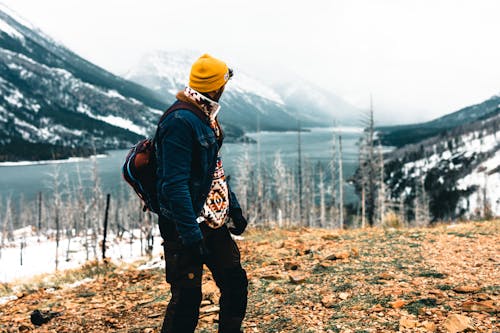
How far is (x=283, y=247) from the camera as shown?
7750 mm

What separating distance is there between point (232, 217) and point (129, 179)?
2.81 ft

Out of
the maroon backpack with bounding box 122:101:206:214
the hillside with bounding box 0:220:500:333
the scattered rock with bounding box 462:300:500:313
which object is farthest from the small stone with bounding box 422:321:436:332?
the maroon backpack with bounding box 122:101:206:214

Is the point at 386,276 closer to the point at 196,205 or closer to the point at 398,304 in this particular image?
the point at 398,304

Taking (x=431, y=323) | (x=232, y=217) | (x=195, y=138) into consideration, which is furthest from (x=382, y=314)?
(x=195, y=138)

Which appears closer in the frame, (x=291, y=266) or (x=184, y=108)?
(x=184, y=108)

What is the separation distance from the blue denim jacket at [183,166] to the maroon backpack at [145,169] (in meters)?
0.12

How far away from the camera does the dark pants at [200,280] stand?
283 cm

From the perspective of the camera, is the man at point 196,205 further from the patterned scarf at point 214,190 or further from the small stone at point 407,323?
the small stone at point 407,323

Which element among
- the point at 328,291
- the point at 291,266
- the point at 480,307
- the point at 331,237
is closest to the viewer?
the point at 480,307

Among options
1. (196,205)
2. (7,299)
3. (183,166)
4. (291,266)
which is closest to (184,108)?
(183,166)

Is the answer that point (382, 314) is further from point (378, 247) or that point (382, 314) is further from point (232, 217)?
point (378, 247)

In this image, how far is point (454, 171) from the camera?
11262 cm

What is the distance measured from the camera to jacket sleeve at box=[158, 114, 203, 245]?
Result: 2.57 meters

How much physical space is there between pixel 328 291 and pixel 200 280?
2526mm
